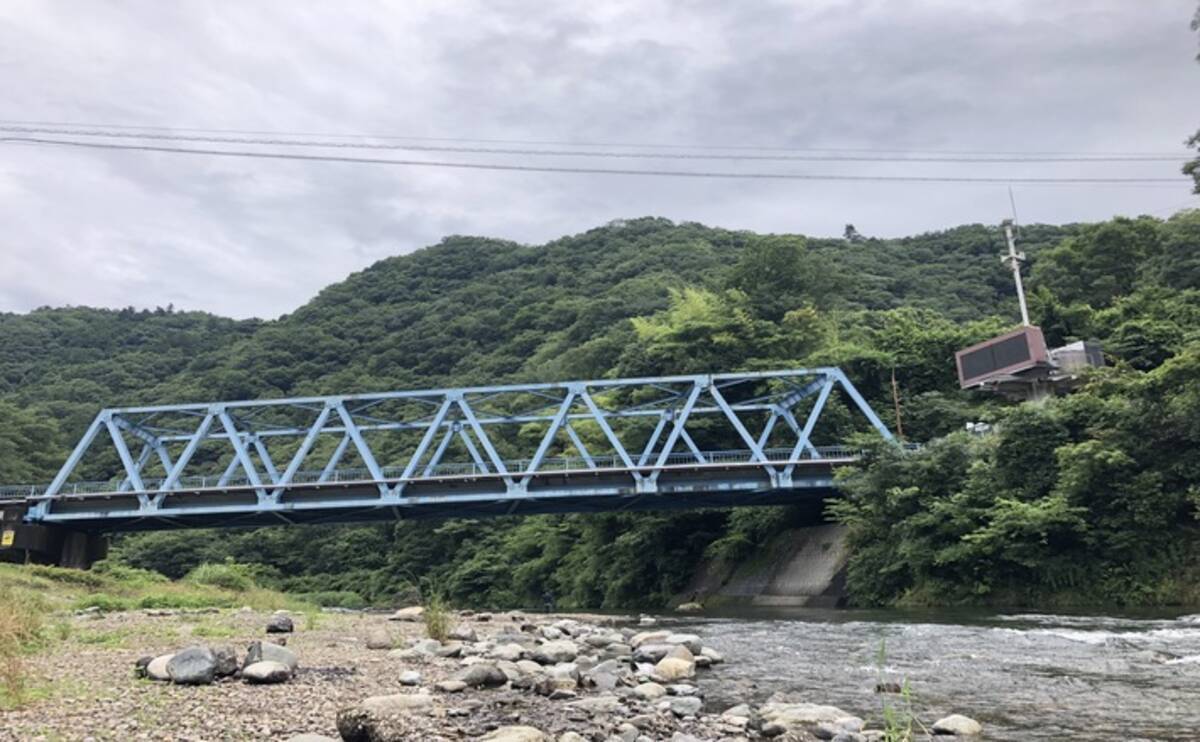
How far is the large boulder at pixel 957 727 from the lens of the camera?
689 centimetres

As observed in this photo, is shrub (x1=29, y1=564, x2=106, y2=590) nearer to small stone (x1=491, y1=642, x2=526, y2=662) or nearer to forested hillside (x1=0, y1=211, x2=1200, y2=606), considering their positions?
small stone (x1=491, y1=642, x2=526, y2=662)

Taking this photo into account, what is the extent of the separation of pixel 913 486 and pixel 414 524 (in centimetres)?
4191

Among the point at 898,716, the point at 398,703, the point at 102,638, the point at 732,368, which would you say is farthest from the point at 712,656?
the point at 732,368

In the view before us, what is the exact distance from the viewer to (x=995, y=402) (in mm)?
30328

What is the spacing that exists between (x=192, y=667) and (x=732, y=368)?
34.0 meters

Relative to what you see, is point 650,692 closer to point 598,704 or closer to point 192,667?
point 598,704

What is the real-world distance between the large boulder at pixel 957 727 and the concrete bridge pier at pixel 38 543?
3980 centimetres

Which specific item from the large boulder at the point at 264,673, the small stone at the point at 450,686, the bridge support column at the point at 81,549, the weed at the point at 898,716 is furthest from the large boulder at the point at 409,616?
the bridge support column at the point at 81,549

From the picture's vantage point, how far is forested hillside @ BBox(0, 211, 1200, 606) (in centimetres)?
1858

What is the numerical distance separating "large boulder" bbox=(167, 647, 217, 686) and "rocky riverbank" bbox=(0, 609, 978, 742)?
0.04ft

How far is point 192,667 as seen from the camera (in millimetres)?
7746

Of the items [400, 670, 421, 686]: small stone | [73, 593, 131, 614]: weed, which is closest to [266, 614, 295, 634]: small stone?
[400, 670, 421, 686]: small stone

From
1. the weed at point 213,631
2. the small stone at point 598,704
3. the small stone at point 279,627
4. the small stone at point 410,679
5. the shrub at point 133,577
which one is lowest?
the small stone at point 598,704

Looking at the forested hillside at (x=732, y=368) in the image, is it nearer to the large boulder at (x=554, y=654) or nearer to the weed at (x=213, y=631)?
the large boulder at (x=554, y=654)
